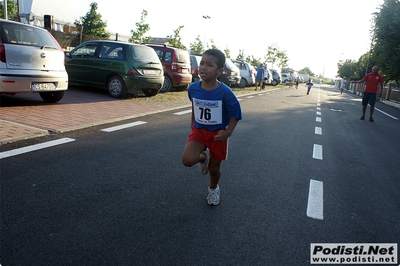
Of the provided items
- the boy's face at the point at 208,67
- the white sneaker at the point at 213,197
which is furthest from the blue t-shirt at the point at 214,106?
the white sneaker at the point at 213,197

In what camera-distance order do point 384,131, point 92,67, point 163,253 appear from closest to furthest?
1. point 163,253
2. point 384,131
3. point 92,67

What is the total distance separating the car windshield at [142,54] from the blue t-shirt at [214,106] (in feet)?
27.3

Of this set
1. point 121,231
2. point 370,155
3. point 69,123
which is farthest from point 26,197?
point 370,155

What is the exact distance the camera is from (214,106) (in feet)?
11.0

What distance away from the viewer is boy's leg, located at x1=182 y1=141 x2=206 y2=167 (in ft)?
11.0

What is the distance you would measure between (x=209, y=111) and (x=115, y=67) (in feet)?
28.0

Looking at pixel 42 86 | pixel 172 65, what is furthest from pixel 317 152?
pixel 172 65

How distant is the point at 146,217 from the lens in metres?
3.11

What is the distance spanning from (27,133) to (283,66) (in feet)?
253

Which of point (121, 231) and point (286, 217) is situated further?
point (286, 217)

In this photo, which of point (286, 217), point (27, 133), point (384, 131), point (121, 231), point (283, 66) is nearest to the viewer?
point (121, 231)

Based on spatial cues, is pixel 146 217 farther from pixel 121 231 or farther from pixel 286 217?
pixel 286 217

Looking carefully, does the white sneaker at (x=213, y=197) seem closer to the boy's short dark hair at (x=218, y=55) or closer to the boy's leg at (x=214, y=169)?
the boy's leg at (x=214, y=169)

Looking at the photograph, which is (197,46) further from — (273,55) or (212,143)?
(212,143)
